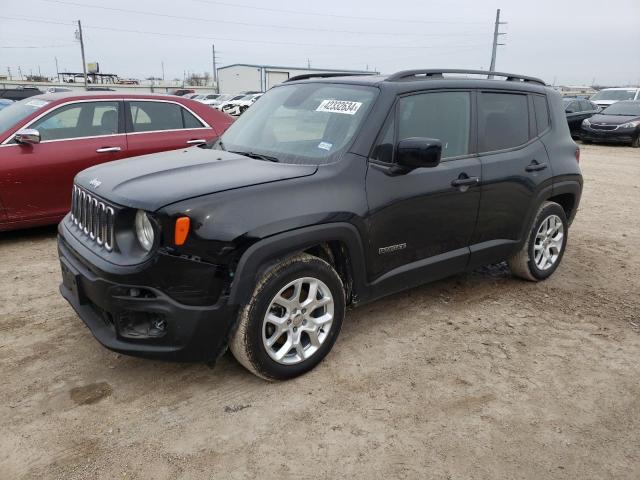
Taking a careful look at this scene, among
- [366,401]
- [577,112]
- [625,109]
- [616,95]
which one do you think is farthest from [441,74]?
[616,95]

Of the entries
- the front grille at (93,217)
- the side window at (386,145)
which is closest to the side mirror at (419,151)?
the side window at (386,145)

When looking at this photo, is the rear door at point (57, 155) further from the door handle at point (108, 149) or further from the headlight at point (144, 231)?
the headlight at point (144, 231)

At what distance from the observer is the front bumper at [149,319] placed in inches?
104

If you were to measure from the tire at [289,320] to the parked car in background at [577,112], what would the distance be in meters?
17.4

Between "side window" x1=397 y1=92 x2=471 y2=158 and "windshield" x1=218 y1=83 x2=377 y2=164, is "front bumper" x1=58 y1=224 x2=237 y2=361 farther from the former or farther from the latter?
"side window" x1=397 y1=92 x2=471 y2=158

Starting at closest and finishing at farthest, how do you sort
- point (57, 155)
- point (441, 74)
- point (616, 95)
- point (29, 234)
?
1. point (441, 74)
2. point (57, 155)
3. point (29, 234)
4. point (616, 95)

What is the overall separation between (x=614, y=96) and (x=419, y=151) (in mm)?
22937

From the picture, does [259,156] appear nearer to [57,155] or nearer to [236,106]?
[57,155]

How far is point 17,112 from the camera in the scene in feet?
18.8

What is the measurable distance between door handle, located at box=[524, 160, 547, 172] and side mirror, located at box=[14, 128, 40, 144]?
4.75 m

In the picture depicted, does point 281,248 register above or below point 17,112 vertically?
below

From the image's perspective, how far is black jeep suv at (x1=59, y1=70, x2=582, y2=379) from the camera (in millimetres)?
2670

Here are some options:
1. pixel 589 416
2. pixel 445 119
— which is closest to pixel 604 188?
pixel 445 119

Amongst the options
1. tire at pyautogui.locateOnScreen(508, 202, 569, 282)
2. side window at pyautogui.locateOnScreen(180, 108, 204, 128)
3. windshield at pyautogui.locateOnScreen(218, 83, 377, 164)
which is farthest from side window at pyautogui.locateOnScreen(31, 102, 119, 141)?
tire at pyautogui.locateOnScreen(508, 202, 569, 282)
